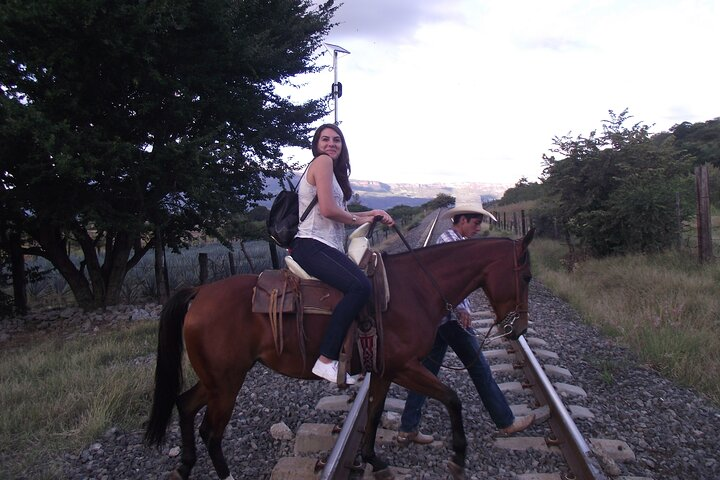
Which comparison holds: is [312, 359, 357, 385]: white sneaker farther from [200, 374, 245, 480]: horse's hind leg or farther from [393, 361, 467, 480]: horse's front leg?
[200, 374, 245, 480]: horse's hind leg

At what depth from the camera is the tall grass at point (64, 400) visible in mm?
4598

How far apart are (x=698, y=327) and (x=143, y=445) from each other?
23.9 feet

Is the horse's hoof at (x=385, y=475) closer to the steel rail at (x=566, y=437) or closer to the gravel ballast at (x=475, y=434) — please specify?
the gravel ballast at (x=475, y=434)

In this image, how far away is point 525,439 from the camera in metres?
4.43

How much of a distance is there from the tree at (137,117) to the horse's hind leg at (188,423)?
5.84 metres

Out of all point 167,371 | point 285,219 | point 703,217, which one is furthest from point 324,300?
point 703,217

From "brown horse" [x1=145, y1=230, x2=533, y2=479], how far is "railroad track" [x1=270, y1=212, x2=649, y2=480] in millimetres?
298

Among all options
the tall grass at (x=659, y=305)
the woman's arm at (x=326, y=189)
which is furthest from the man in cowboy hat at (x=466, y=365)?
the tall grass at (x=659, y=305)

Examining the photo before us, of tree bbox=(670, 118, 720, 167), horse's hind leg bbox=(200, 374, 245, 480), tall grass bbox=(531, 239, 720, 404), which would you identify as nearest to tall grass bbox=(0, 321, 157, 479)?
horse's hind leg bbox=(200, 374, 245, 480)

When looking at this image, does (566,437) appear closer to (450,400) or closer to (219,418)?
(450,400)

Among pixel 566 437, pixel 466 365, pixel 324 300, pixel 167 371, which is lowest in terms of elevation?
pixel 566 437

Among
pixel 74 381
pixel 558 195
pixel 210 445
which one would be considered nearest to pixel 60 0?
pixel 74 381

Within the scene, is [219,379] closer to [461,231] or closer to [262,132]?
[461,231]

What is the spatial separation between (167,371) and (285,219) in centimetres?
156
